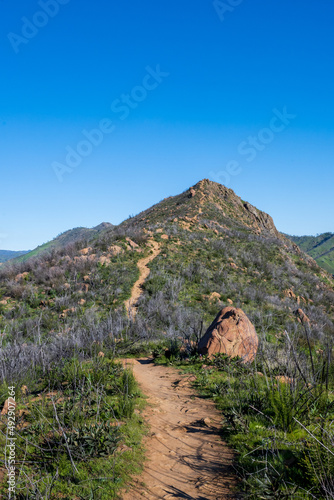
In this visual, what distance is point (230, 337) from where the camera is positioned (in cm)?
816

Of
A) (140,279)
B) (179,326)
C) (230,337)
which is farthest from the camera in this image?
(140,279)

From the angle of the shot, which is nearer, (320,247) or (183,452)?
(183,452)

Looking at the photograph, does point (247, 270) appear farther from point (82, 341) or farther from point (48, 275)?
point (82, 341)

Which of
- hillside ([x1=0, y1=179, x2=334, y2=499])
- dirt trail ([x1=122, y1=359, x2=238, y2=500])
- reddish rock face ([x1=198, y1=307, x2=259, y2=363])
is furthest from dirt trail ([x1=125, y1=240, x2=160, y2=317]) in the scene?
dirt trail ([x1=122, y1=359, x2=238, y2=500])

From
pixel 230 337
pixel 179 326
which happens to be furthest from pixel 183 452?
pixel 179 326

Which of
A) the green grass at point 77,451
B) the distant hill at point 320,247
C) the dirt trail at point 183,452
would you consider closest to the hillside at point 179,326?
the green grass at point 77,451

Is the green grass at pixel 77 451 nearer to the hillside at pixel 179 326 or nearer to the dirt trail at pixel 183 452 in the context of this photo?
the hillside at pixel 179 326

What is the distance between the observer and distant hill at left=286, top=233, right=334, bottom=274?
115m

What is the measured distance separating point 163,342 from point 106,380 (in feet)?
15.8

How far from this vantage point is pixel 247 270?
886 inches

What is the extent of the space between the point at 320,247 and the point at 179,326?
148 m

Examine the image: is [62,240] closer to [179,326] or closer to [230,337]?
[179,326]

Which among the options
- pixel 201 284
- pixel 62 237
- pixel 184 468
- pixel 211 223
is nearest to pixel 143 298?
pixel 201 284

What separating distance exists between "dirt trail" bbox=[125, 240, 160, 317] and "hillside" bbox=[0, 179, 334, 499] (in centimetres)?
11
